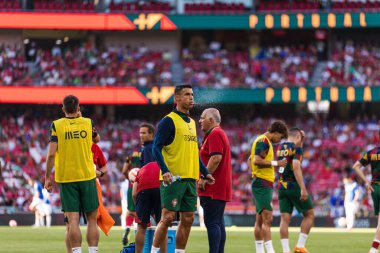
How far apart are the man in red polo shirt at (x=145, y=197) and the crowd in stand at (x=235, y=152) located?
24.5 m

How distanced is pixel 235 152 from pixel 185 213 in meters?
32.5

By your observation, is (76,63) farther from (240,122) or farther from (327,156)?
(327,156)

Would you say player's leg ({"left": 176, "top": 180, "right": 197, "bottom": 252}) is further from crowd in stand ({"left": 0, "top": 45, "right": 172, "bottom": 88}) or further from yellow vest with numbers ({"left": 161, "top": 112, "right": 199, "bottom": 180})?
crowd in stand ({"left": 0, "top": 45, "right": 172, "bottom": 88})

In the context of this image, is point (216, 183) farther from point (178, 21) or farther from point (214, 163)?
point (178, 21)

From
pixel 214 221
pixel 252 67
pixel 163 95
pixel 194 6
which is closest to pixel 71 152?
pixel 214 221

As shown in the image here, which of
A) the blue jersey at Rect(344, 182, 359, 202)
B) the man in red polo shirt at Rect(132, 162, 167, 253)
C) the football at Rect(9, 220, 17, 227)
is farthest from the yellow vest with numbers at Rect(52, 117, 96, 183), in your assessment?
the football at Rect(9, 220, 17, 227)

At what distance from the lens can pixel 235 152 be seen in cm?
4569

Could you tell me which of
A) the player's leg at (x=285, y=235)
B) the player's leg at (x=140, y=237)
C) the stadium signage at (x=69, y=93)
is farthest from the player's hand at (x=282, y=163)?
the stadium signage at (x=69, y=93)

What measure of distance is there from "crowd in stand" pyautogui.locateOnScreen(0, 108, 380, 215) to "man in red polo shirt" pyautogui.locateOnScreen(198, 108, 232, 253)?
2445 centimetres

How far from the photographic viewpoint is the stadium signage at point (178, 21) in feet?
160

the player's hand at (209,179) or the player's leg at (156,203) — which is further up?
the player's hand at (209,179)

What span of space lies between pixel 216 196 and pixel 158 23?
35905 mm

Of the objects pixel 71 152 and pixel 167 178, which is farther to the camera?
pixel 71 152

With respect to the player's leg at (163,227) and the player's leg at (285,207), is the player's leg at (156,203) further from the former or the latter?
the player's leg at (285,207)
